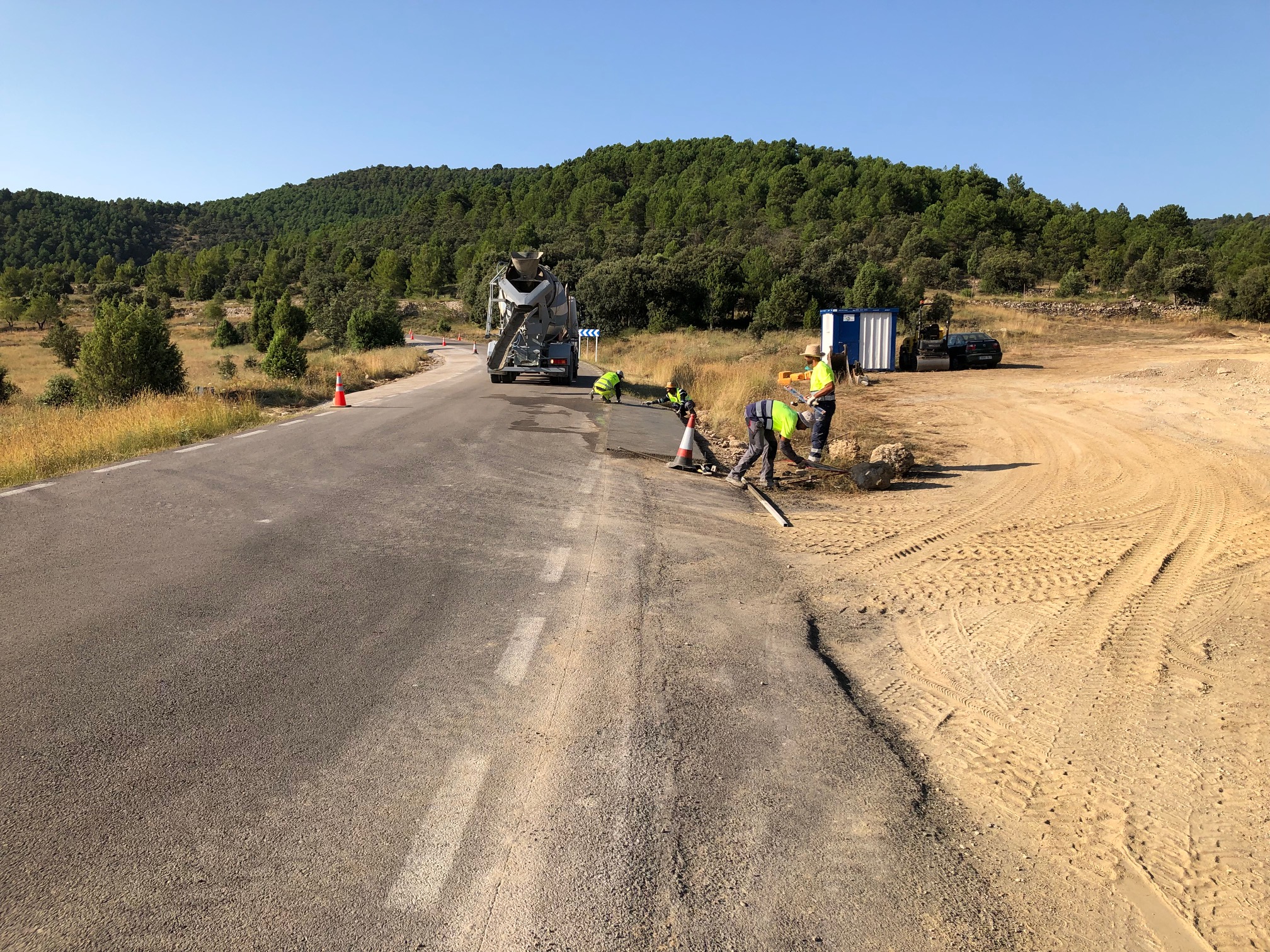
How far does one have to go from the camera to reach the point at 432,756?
3670 mm

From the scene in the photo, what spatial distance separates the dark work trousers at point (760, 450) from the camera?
431 inches

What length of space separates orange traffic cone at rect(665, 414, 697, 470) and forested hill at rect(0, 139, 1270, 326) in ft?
104

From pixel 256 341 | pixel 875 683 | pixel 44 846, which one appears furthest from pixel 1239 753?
pixel 256 341

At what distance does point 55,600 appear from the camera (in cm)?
535

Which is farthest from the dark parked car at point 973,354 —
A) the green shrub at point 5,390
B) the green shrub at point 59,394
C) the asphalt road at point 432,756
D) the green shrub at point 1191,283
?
the green shrub at point 1191,283

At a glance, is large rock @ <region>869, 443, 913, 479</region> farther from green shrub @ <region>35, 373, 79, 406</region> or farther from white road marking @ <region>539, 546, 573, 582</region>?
green shrub @ <region>35, 373, 79, 406</region>

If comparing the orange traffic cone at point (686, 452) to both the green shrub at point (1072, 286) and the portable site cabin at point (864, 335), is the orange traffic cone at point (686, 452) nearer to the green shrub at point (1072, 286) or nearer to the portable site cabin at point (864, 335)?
the portable site cabin at point (864, 335)

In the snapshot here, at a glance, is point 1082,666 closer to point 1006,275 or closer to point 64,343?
point 64,343

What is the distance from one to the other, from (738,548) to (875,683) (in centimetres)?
300

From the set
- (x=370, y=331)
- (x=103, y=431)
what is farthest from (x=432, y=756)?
(x=370, y=331)

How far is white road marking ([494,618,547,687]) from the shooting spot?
15.0ft

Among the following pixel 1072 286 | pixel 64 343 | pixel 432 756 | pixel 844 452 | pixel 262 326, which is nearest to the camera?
pixel 432 756

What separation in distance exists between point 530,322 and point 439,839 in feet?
74.0

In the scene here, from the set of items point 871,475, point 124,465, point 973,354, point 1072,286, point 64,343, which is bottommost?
point 871,475
